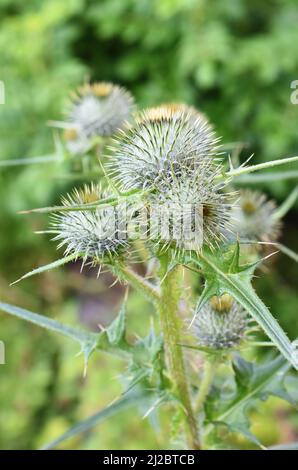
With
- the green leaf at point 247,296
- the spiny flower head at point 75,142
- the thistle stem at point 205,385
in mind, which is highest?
the spiny flower head at point 75,142

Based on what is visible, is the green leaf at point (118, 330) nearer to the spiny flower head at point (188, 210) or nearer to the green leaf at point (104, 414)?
the green leaf at point (104, 414)

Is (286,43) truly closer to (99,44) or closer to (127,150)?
(99,44)

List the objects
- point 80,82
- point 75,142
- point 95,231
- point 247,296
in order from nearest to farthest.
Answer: point 247,296 → point 95,231 → point 75,142 → point 80,82

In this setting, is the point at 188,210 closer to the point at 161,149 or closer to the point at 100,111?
the point at 161,149

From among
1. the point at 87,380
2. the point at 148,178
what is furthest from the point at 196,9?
the point at 148,178

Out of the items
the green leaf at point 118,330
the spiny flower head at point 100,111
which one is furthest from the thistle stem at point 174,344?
the spiny flower head at point 100,111

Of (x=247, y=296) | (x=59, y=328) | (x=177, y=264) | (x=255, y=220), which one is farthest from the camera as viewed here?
(x=255, y=220)

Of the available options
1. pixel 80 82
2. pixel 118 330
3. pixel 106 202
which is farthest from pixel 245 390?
pixel 80 82

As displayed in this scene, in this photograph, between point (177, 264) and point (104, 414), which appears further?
point (104, 414)
